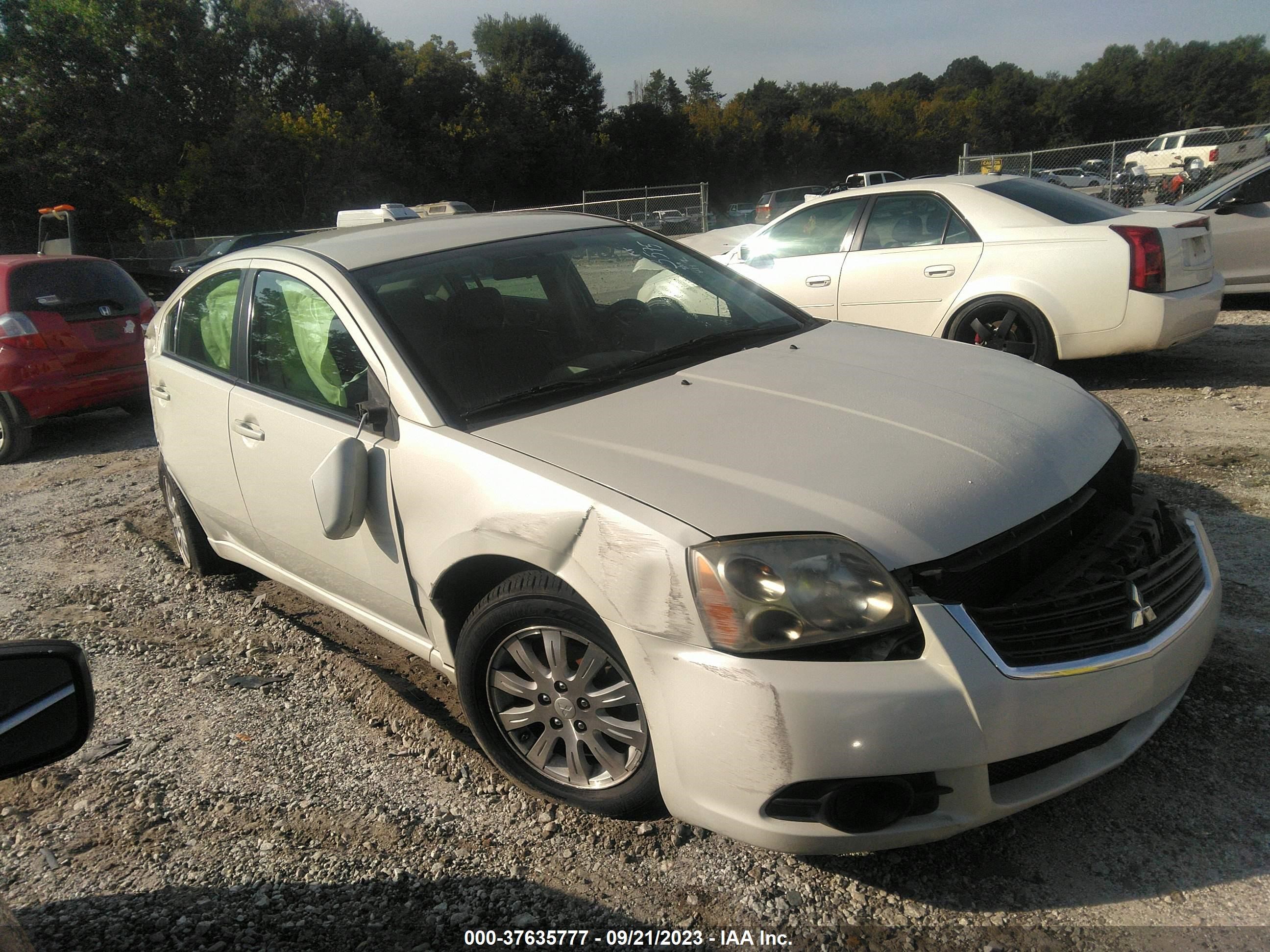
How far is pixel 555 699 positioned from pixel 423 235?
2007 millimetres

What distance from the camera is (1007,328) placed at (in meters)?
6.66

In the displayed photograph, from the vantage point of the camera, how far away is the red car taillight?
25.5 feet

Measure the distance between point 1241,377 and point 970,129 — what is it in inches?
3406

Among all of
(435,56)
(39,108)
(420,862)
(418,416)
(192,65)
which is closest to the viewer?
(420,862)

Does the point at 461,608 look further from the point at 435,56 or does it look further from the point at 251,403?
the point at 435,56

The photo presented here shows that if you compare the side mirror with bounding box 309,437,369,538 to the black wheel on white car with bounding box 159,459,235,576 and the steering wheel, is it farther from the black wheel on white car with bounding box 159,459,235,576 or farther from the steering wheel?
the black wheel on white car with bounding box 159,459,235,576

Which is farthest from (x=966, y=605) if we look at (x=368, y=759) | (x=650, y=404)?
(x=368, y=759)

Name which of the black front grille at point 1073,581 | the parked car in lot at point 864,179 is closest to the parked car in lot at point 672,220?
the parked car in lot at point 864,179

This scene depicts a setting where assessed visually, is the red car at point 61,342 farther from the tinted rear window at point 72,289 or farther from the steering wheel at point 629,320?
the steering wheel at point 629,320

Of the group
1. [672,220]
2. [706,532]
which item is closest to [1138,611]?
[706,532]

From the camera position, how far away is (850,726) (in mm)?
2021

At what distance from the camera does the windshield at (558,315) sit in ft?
9.93

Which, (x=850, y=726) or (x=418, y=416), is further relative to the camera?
(x=418, y=416)

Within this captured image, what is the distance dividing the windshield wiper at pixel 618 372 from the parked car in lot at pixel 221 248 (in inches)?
649
